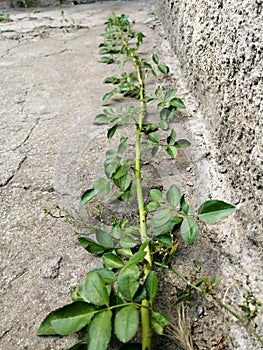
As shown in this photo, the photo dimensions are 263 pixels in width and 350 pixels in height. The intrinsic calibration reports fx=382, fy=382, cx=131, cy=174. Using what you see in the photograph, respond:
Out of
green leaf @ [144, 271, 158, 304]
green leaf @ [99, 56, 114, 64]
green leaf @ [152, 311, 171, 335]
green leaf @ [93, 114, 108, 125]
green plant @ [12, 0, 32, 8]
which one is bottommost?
green leaf @ [152, 311, 171, 335]

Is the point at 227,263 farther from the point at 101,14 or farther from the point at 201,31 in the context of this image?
Answer: the point at 101,14

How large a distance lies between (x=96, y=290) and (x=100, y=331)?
0.19ft

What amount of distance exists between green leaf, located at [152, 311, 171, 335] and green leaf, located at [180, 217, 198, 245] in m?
0.13

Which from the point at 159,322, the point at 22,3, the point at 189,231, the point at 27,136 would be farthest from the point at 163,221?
the point at 22,3

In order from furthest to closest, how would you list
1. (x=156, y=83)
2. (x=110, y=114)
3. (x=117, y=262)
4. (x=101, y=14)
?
(x=101, y=14) < (x=156, y=83) < (x=110, y=114) < (x=117, y=262)

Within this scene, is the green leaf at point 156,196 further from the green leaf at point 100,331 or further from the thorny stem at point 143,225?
the green leaf at point 100,331

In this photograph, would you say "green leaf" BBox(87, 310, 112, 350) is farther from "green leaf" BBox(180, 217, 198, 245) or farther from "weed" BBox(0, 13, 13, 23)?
"weed" BBox(0, 13, 13, 23)

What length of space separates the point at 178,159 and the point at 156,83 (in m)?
0.53

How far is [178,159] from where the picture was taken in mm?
1020

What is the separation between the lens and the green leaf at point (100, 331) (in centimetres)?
50

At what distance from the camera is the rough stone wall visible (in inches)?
28.2

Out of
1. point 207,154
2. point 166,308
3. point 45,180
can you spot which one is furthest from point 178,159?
point 166,308

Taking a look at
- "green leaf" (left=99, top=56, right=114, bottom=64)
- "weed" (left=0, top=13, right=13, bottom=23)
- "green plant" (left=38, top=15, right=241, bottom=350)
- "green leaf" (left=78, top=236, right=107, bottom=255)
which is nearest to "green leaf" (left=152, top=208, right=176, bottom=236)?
"green plant" (left=38, top=15, right=241, bottom=350)

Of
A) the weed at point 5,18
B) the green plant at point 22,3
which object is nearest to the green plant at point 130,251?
the weed at point 5,18
